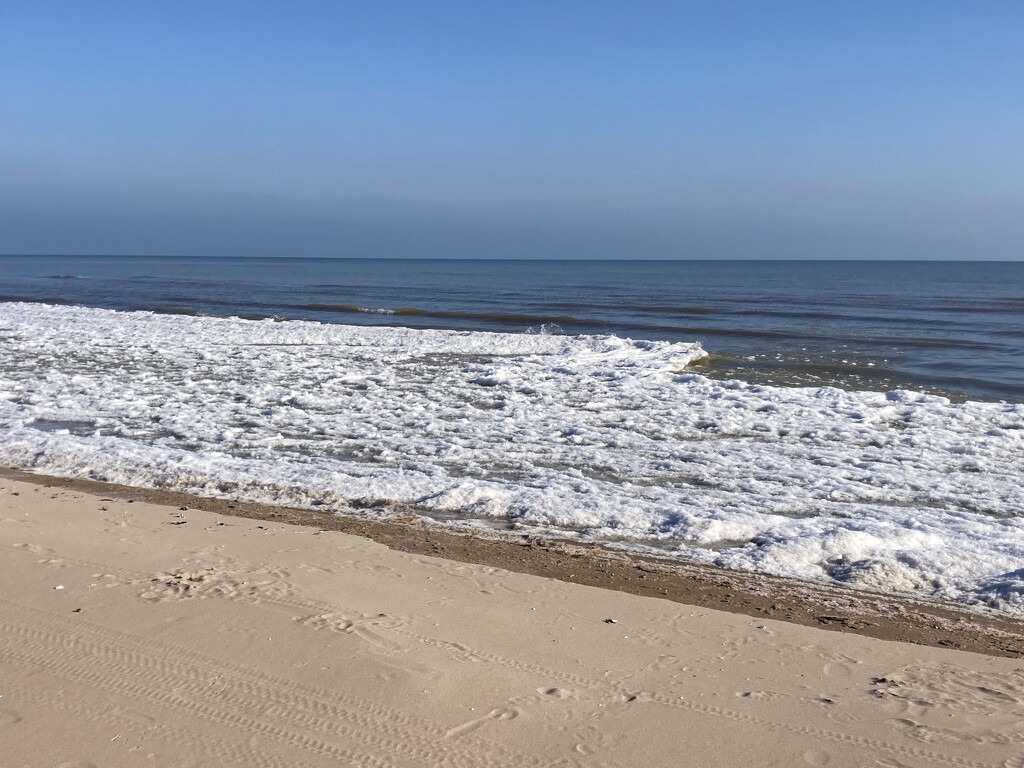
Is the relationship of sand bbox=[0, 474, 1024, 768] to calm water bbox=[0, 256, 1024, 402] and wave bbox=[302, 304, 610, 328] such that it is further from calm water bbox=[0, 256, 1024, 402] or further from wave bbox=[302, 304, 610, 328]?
wave bbox=[302, 304, 610, 328]

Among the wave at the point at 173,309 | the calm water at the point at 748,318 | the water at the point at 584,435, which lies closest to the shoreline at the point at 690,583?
the water at the point at 584,435

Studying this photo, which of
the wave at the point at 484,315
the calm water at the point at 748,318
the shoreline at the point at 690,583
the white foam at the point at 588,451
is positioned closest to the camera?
the shoreline at the point at 690,583

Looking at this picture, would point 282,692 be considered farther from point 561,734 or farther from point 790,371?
point 790,371

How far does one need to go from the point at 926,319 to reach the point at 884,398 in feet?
65.8

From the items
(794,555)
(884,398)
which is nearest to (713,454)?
Result: (794,555)

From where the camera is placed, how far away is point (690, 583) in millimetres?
5508

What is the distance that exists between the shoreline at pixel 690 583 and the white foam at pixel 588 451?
27 cm

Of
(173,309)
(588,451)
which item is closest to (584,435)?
(588,451)

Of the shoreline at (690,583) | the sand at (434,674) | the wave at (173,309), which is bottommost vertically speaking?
the shoreline at (690,583)

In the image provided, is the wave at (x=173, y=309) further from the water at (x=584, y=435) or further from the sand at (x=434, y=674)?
the sand at (x=434, y=674)

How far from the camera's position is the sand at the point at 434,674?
3490 millimetres

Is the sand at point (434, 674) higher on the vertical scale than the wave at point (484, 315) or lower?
lower

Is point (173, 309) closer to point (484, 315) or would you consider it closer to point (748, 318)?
point (484, 315)

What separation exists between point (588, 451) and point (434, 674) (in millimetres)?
5411
